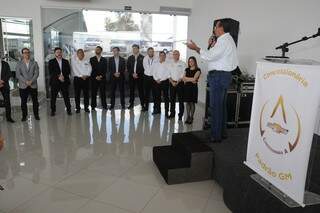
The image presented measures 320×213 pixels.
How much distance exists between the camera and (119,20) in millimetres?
8445

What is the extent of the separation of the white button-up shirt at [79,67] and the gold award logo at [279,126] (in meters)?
5.14

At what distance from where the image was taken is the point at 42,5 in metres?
7.69

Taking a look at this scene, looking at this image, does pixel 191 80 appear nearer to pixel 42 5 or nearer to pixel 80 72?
pixel 80 72

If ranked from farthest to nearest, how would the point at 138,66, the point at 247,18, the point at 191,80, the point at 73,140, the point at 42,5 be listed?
1. the point at 42,5
2. the point at 138,66
3. the point at 247,18
4. the point at 191,80
5. the point at 73,140

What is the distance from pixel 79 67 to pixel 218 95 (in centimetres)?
415

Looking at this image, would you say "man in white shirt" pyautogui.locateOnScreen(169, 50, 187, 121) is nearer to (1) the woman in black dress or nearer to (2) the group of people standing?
(2) the group of people standing

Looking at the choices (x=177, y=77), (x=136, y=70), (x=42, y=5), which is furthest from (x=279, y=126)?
(x=42, y=5)

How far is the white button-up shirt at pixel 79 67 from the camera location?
657 centimetres

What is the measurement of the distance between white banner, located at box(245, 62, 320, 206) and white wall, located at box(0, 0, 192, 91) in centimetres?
670

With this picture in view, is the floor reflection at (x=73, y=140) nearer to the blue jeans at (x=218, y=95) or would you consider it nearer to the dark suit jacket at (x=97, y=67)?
the dark suit jacket at (x=97, y=67)

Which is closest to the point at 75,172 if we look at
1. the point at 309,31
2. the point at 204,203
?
the point at 204,203

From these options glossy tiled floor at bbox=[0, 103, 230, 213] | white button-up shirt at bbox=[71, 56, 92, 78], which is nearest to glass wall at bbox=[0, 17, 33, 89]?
white button-up shirt at bbox=[71, 56, 92, 78]

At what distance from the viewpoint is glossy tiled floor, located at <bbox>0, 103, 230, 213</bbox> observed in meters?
2.80

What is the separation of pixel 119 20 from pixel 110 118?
3.61 metres
